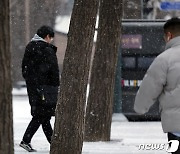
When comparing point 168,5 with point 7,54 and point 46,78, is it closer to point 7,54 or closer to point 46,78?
point 46,78

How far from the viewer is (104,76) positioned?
12555 millimetres

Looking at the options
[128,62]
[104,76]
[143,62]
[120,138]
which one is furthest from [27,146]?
[143,62]

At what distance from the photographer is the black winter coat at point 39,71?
1071cm

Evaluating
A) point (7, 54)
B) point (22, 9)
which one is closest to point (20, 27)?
point (22, 9)

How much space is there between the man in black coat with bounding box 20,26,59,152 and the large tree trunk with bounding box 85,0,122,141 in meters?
1.60

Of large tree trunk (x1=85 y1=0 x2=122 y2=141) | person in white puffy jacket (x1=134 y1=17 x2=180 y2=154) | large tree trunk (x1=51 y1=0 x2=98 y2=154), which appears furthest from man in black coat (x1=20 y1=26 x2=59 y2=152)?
person in white puffy jacket (x1=134 y1=17 x2=180 y2=154)

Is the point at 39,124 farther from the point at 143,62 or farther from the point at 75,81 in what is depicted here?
the point at 143,62

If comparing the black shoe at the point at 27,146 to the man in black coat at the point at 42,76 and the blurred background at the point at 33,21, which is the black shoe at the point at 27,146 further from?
the blurred background at the point at 33,21

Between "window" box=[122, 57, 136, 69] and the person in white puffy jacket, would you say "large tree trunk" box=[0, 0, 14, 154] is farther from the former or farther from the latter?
"window" box=[122, 57, 136, 69]

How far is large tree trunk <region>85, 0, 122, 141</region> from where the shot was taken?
12.3 meters

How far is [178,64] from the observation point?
6.01m

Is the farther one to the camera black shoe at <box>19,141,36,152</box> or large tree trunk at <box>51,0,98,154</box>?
black shoe at <box>19,141,36,152</box>

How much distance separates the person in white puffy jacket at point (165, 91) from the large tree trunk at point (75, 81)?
3.58 metres

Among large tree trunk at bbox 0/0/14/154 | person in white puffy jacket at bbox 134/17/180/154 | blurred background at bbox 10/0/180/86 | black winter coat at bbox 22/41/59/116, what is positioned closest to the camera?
person in white puffy jacket at bbox 134/17/180/154
